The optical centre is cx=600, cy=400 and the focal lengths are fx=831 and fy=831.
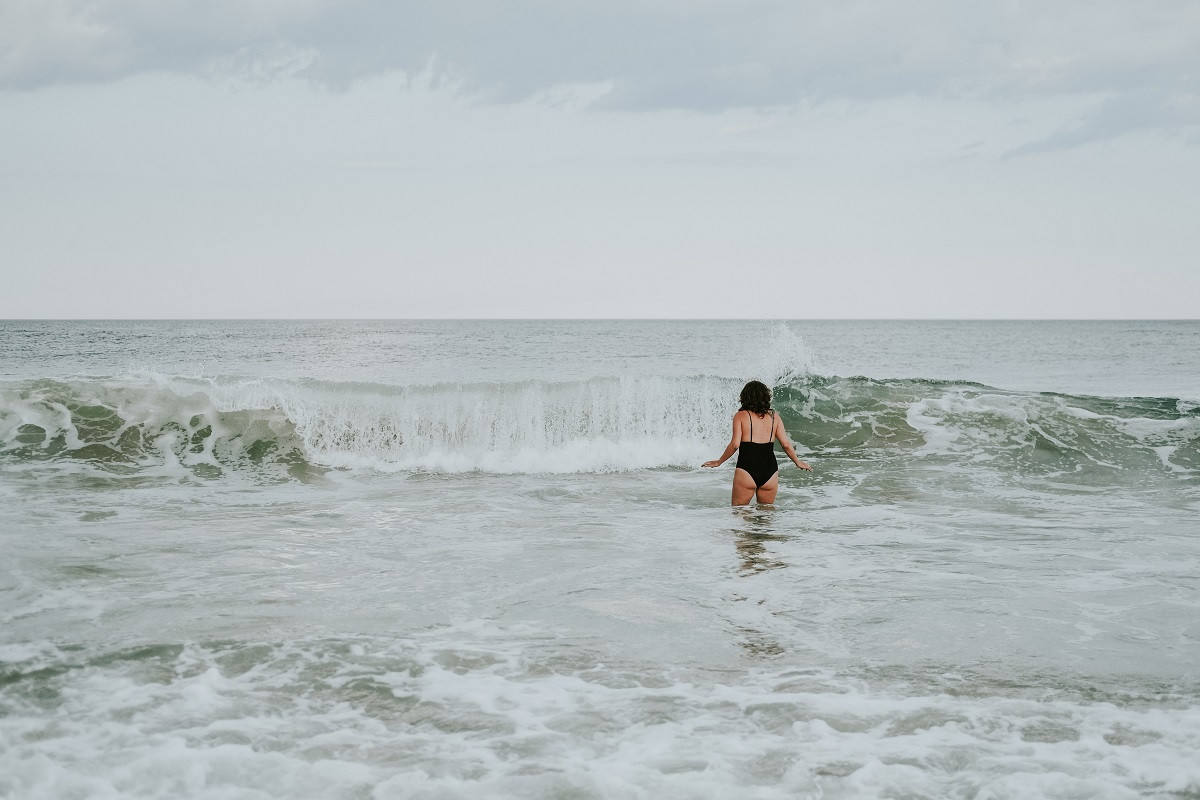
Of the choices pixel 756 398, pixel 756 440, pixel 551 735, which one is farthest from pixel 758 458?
pixel 551 735

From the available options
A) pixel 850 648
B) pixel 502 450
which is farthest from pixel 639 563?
pixel 502 450

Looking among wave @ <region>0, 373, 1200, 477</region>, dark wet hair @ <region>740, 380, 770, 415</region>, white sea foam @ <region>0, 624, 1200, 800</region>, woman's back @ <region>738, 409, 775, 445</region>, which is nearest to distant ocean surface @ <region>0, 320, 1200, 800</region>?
white sea foam @ <region>0, 624, 1200, 800</region>

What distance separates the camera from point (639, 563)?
756 cm

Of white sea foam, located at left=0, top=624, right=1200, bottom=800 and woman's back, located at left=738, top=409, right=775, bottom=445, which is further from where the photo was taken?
woman's back, located at left=738, top=409, right=775, bottom=445

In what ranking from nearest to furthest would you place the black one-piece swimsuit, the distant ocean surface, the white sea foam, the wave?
the white sea foam, the distant ocean surface, the black one-piece swimsuit, the wave

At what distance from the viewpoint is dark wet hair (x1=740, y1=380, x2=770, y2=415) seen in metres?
9.82

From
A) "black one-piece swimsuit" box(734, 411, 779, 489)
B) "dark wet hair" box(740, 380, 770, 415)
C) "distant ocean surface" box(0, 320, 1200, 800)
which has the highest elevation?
"dark wet hair" box(740, 380, 770, 415)

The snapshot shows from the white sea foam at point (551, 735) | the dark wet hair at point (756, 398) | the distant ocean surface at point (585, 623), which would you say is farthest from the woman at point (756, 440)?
the white sea foam at point (551, 735)

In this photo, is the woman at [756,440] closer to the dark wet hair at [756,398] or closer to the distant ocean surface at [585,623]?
Result: the dark wet hair at [756,398]

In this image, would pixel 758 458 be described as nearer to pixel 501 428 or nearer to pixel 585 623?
pixel 585 623

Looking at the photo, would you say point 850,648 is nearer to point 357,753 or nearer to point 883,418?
point 357,753

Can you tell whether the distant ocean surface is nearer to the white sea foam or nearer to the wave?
the white sea foam

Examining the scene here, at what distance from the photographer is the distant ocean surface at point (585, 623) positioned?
3.86 m

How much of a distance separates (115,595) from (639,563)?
13.9 feet
